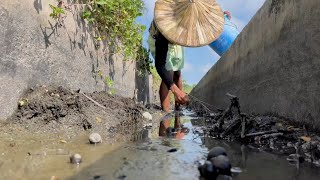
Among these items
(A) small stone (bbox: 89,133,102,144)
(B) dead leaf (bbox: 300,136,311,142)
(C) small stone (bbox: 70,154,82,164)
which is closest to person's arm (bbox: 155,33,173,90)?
(A) small stone (bbox: 89,133,102,144)

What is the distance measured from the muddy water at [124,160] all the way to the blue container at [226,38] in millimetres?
7465

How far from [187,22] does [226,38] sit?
5519 mm

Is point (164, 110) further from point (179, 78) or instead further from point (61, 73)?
point (61, 73)

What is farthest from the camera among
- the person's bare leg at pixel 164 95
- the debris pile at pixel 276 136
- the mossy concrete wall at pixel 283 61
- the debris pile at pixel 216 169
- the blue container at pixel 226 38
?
the blue container at pixel 226 38

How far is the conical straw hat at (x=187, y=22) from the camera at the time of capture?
4664mm

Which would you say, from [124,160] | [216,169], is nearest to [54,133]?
[124,160]

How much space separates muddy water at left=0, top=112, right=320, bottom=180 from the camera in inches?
73.7

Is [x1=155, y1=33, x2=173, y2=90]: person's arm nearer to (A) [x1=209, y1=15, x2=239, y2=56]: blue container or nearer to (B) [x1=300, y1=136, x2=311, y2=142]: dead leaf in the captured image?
(B) [x1=300, y1=136, x2=311, y2=142]: dead leaf

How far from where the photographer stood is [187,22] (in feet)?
15.9

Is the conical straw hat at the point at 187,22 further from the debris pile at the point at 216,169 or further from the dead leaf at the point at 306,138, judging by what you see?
the debris pile at the point at 216,169

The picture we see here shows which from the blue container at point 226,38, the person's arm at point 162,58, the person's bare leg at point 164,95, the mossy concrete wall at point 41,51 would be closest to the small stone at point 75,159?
the mossy concrete wall at point 41,51

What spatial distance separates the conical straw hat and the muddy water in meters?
2.01

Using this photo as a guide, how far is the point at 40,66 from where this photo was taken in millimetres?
A: 3289

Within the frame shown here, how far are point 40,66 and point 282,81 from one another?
7.56 ft
